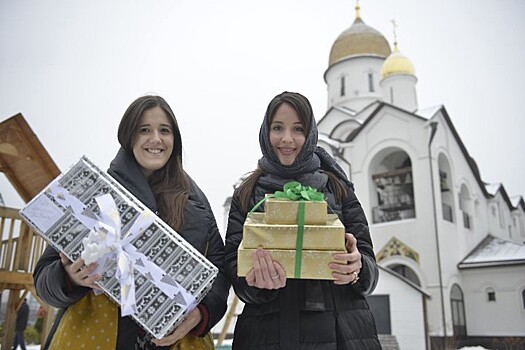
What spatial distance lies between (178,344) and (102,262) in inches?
22.0

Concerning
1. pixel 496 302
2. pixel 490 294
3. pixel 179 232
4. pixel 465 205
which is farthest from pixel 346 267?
pixel 465 205

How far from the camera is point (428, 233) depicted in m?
18.6

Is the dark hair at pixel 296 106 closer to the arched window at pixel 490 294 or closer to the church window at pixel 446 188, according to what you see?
the church window at pixel 446 188

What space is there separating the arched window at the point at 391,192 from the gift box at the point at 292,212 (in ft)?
62.2

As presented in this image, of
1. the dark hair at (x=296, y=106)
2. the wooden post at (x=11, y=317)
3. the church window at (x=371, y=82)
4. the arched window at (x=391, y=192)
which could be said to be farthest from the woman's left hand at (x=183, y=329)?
the church window at (x=371, y=82)

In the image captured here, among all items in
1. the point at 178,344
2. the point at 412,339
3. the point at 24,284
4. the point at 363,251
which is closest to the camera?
the point at 178,344

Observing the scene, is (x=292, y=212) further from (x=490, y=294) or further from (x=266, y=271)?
(x=490, y=294)

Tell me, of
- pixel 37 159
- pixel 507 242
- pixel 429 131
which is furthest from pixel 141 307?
pixel 507 242

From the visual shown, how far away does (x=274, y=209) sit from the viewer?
2.03 metres

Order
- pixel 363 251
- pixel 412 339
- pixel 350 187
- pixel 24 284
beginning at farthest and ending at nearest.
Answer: pixel 412 339 < pixel 24 284 < pixel 350 187 < pixel 363 251

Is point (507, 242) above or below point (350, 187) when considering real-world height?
above

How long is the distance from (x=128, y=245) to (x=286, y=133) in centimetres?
98

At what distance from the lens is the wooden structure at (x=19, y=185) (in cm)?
709

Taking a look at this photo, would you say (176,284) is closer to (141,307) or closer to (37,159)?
(141,307)
